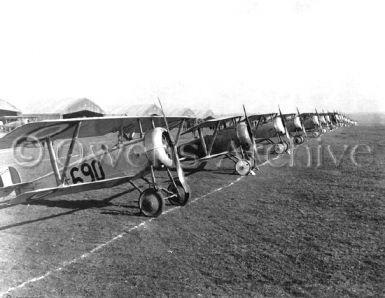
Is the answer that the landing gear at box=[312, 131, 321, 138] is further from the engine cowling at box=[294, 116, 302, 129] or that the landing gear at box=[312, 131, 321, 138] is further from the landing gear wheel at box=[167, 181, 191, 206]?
the landing gear wheel at box=[167, 181, 191, 206]

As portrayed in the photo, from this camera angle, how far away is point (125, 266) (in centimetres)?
498

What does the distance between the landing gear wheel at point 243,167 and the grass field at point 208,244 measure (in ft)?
8.85

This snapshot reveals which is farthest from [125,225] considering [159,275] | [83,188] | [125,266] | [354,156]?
[354,156]

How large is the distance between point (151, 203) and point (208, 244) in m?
2.37

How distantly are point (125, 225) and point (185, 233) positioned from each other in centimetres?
148

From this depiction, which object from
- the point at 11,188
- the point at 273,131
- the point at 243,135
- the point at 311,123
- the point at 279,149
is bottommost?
the point at 311,123

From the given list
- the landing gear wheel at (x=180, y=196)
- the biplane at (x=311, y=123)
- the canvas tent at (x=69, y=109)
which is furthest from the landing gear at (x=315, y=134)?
the canvas tent at (x=69, y=109)

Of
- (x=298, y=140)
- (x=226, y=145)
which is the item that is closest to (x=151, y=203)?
(x=226, y=145)

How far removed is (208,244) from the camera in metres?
5.75

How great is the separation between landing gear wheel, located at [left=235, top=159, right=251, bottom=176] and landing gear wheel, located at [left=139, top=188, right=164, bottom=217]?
5985mm

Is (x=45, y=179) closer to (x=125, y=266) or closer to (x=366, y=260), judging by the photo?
(x=125, y=266)

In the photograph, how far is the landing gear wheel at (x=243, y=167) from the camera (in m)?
13.0

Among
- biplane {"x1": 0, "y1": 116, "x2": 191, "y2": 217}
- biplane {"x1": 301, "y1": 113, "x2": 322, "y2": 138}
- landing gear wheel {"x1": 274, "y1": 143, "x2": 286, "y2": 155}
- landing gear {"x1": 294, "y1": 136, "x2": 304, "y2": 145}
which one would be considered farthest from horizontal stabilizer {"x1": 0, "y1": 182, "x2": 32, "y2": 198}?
biplane {"x1": 301, "y1": 113, "x2": 322, "y2": 138}

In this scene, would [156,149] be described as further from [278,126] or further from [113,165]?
[278,126]
